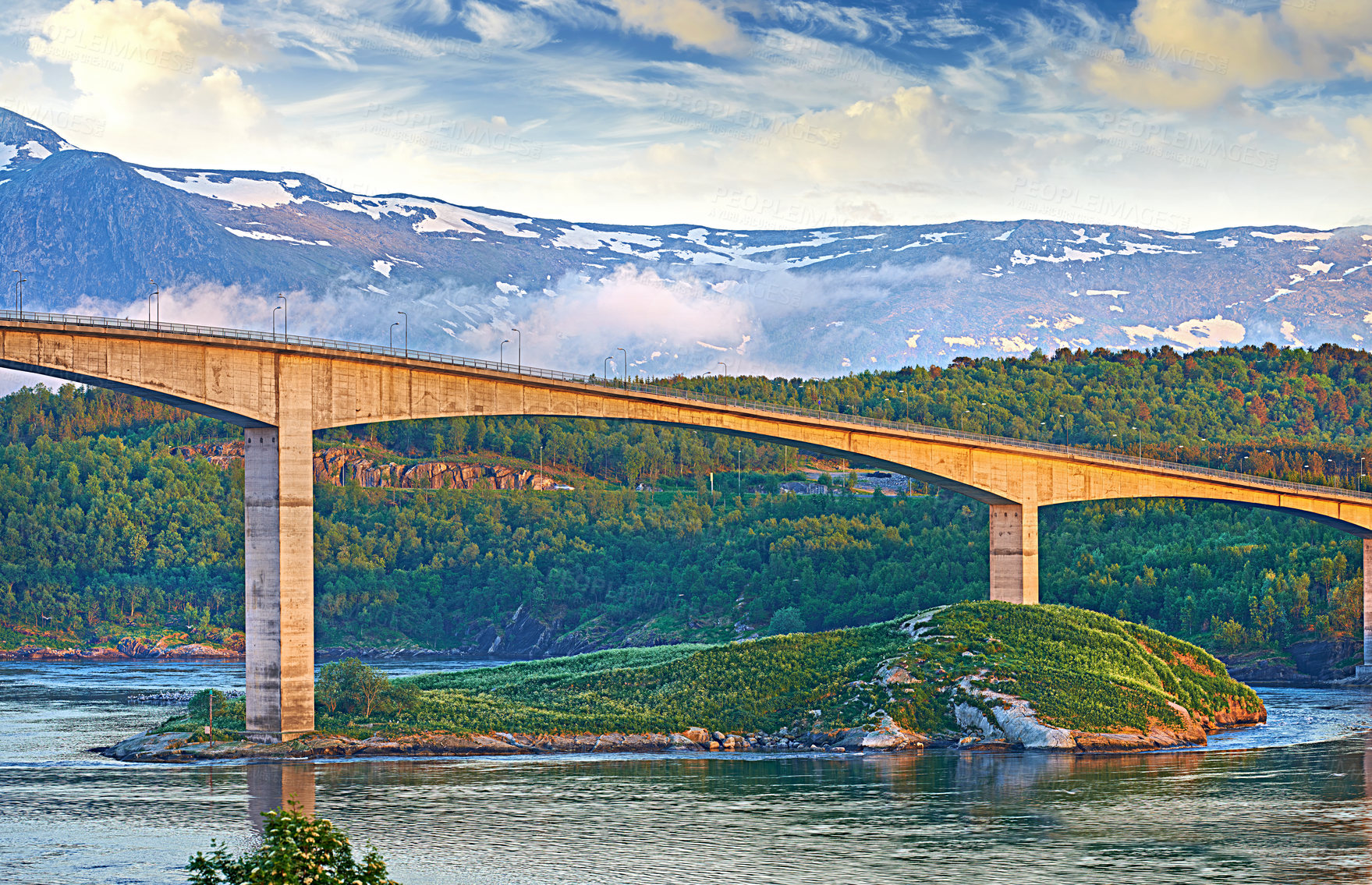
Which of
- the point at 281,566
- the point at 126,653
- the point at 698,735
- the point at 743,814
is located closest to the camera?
the point at 743,814

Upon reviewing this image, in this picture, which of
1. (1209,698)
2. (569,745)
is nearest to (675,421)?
(569,745)

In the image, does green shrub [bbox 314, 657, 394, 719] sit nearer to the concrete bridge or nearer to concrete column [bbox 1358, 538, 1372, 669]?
the concrete bridge

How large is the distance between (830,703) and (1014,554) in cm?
2527

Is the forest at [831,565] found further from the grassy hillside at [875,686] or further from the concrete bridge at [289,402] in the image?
the concrete bridge at [289,402]

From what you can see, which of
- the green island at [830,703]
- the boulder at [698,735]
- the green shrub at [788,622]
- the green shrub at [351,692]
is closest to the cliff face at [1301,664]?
the green island at [830,703]

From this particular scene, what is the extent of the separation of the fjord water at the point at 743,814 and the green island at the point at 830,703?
2835 millimetres

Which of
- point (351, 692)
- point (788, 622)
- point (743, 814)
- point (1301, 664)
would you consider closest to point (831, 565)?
point (788, 622)

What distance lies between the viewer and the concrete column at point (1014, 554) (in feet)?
339

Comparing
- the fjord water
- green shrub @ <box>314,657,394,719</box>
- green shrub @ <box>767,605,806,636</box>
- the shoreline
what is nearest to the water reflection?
the fjord water

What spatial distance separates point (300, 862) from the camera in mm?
32438

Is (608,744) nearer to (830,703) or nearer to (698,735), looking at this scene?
(698,735)

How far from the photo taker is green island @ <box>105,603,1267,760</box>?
78.5 metres

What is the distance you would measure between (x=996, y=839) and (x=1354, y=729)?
41.4m

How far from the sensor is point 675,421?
9562cm
